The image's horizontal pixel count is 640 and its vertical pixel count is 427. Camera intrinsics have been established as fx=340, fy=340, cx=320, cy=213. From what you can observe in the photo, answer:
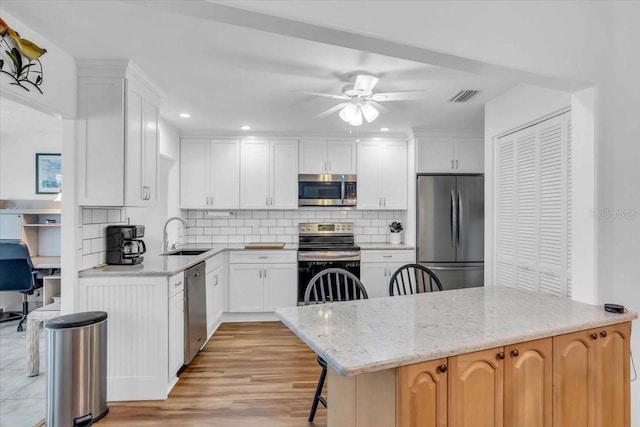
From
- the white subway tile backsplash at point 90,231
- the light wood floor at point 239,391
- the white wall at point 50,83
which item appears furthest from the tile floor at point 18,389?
the white wall at point 50,83

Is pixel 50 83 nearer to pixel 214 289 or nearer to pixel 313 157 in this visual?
pixel 214 289

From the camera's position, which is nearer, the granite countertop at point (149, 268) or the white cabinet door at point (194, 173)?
the granite countertop at point (149, 268)

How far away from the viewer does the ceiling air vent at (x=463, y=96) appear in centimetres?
296

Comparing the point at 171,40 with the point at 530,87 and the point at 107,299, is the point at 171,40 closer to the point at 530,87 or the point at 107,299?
the point at 107,299

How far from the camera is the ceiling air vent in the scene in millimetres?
2956

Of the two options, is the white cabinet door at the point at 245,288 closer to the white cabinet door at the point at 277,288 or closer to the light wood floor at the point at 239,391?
the white cabinet door at the point at 277,288

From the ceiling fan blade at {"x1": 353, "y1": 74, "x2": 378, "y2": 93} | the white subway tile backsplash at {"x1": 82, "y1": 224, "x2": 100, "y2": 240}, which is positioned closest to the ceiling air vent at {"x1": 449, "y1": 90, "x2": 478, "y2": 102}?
the ceiling fan blade at {"x1": 353, "y1": 74, "x2": 378, "y2": 93}

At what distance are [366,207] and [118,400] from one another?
11.0 feet

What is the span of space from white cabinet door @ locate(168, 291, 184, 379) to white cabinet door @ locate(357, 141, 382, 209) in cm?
264

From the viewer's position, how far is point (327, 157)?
4.62 m

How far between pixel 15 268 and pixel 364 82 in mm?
4510

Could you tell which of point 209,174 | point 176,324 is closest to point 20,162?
point 209,174

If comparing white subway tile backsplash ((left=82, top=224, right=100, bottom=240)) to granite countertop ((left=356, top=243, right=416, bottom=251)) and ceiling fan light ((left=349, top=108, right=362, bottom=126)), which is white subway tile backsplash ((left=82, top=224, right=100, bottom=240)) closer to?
ceiling fan light ((left=349, top=108, right=362, bottom=126))

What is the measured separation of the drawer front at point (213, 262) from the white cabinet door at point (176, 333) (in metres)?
0.70
